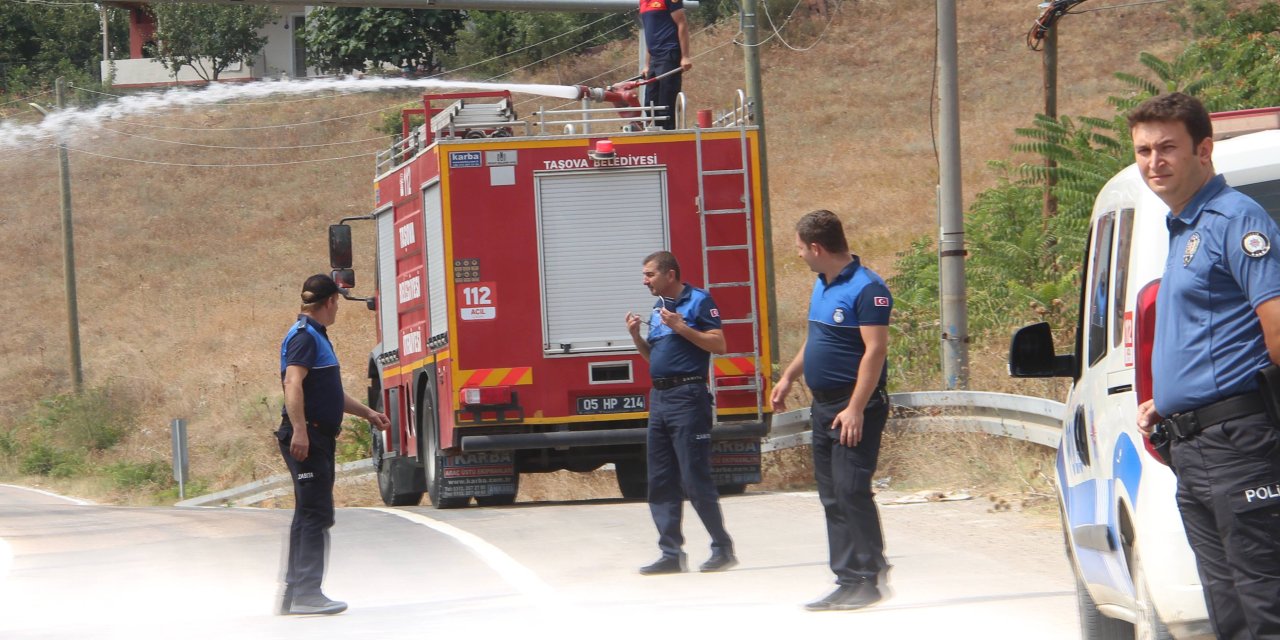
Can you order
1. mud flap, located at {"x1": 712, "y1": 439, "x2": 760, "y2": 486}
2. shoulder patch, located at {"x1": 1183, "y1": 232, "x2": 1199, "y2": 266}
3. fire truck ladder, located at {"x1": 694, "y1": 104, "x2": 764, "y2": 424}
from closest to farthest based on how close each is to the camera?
shoulder patch, located at {"x1": 1183, "y1": 232, "x2": 1199, "y2": 266}
fire truck ladder, located at {"x1": 694, "y1": 104, "x2": 764, "y2": 424}
mud flap, located at {"x1": 712, "y1": 439, "x2": 760, "y2": 486}

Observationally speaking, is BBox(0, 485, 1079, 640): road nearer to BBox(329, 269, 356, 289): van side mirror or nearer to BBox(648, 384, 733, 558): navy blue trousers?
BBox(648, 384, 733, 558): navy blue trousers

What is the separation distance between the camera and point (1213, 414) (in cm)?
444

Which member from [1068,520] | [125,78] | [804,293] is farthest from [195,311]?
[1068,520]

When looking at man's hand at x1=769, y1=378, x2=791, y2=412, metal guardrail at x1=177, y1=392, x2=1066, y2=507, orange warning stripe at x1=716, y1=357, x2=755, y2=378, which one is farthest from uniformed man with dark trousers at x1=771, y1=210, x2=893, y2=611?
orange warning stripe at x1=716, y1=357, x2=755, y2=378

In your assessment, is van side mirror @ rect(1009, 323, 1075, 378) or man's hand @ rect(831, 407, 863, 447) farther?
man's hand @ rect(831, 407, 863, 447)

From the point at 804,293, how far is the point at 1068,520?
2875 centimetres

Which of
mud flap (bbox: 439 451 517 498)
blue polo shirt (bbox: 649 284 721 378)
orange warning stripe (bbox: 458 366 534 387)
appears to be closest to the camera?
blue polo shirt (bbox: 649 284 721 378)

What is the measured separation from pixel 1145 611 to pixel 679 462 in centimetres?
473

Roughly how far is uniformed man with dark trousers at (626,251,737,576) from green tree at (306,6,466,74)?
54.4 metres

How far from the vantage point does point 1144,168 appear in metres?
4.70

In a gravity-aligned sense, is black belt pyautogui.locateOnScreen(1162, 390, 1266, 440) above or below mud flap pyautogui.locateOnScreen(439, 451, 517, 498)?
above

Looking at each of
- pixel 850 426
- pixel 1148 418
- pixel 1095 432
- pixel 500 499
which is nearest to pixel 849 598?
pixel 850 426

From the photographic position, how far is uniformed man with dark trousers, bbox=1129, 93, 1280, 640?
436 centimetres

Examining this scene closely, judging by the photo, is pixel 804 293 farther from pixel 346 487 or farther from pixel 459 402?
pixel 459 402
